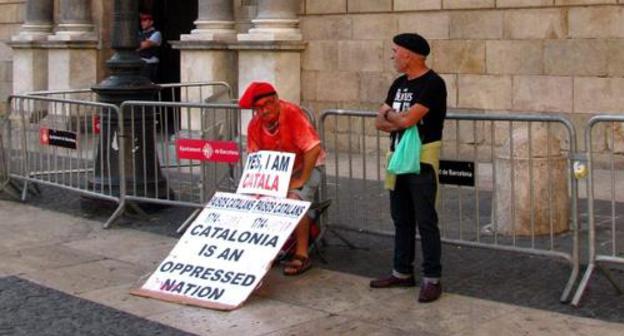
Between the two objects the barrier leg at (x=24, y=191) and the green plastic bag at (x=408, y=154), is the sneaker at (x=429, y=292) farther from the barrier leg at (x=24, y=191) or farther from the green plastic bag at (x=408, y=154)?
the barrier leg at (x=24, y=191)

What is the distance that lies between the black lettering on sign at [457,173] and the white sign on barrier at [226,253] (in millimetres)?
989

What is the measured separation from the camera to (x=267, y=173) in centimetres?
718

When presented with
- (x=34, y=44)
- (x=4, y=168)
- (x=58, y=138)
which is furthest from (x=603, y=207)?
(x=34, y=44)

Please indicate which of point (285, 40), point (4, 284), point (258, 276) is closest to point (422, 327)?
point (258, 276)

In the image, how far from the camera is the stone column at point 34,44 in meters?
18.1

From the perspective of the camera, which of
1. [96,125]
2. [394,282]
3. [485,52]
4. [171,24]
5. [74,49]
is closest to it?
[394,282]

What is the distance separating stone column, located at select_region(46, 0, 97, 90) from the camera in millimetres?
17250

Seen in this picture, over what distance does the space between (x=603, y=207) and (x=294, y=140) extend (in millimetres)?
3482

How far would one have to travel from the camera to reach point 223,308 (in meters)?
6.25

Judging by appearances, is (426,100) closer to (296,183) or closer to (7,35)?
(296,183)

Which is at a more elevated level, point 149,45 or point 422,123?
point 149,45

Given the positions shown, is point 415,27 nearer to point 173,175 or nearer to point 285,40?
point 285,40

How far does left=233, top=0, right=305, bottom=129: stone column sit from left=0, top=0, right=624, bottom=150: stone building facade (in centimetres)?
2

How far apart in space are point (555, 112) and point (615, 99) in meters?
0.75
